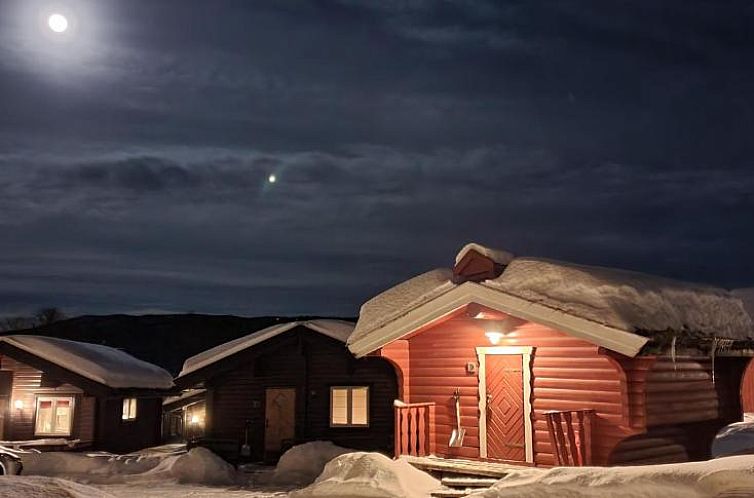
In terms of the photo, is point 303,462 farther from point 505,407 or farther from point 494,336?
point 494,336

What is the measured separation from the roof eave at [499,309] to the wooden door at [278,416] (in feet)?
28.0

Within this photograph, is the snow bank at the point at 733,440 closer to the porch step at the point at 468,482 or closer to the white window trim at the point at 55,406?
the porch step at the point at 468,482

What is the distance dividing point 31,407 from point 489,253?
1868 centimetres

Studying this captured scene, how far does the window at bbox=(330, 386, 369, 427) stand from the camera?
2181 centimetres

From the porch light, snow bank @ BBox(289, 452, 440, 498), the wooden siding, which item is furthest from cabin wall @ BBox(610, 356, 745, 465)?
the wooden siding

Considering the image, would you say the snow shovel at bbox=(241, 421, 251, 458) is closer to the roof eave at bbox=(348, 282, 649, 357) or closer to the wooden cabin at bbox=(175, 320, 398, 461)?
the wooden cabin at bbox=(175, 320, 398, 461)

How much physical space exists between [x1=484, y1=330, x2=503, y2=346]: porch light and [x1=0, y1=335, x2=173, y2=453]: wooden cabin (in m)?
15.4

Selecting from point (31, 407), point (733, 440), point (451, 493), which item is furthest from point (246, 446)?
point (733, 440)

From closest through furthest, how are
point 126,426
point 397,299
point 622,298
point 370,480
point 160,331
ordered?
1. point 622,298
2. point 370,480
3. point 397,299
4. point 126,426
5. point 160,331

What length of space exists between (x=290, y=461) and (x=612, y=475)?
13161mm

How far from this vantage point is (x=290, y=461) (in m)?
19.3

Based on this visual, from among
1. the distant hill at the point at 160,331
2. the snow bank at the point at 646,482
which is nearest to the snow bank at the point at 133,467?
the snow bank at the point at 646,482

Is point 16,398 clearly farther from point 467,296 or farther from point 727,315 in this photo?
point 727,315

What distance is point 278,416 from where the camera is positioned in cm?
2230
